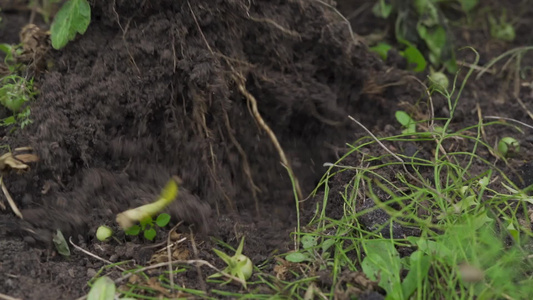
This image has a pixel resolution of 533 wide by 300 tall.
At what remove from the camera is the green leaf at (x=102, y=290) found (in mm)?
1482

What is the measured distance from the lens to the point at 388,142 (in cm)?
216

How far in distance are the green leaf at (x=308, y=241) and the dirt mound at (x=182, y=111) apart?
0.28 metres

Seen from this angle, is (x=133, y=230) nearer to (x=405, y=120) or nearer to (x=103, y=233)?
(x=103, y=233)

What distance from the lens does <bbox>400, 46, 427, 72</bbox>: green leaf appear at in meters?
2.48

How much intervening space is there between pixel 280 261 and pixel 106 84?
734 mm

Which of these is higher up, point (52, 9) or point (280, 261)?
point (52, 9)

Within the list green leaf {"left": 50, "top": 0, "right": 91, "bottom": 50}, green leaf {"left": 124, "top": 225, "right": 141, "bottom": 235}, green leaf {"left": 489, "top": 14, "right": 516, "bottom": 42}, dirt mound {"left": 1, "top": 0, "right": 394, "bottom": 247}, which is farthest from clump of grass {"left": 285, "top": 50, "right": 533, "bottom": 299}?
green leaf {"left": 489, "top": 14, "right": 516, "bottom": 42}

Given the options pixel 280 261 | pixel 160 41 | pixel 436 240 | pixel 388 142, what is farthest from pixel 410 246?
pixel 160 41

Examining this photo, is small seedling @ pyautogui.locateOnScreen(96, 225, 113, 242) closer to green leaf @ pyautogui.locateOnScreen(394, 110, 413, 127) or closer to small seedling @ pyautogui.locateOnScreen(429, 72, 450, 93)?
→ green leaf @ pyautogui.locateOnScreen(394, 110, 413, 127)

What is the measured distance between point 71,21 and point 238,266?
89 centimetres

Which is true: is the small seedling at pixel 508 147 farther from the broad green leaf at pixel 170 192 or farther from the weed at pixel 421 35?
the broad green leaf at pixel 170 192

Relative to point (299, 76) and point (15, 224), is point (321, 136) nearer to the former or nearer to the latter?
point (299, 76)

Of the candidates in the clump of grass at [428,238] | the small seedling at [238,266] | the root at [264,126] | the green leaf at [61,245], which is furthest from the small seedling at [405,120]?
the green leaf at [61,245]

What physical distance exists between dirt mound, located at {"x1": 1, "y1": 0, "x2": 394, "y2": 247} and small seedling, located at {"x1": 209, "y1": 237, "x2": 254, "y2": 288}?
19cm
